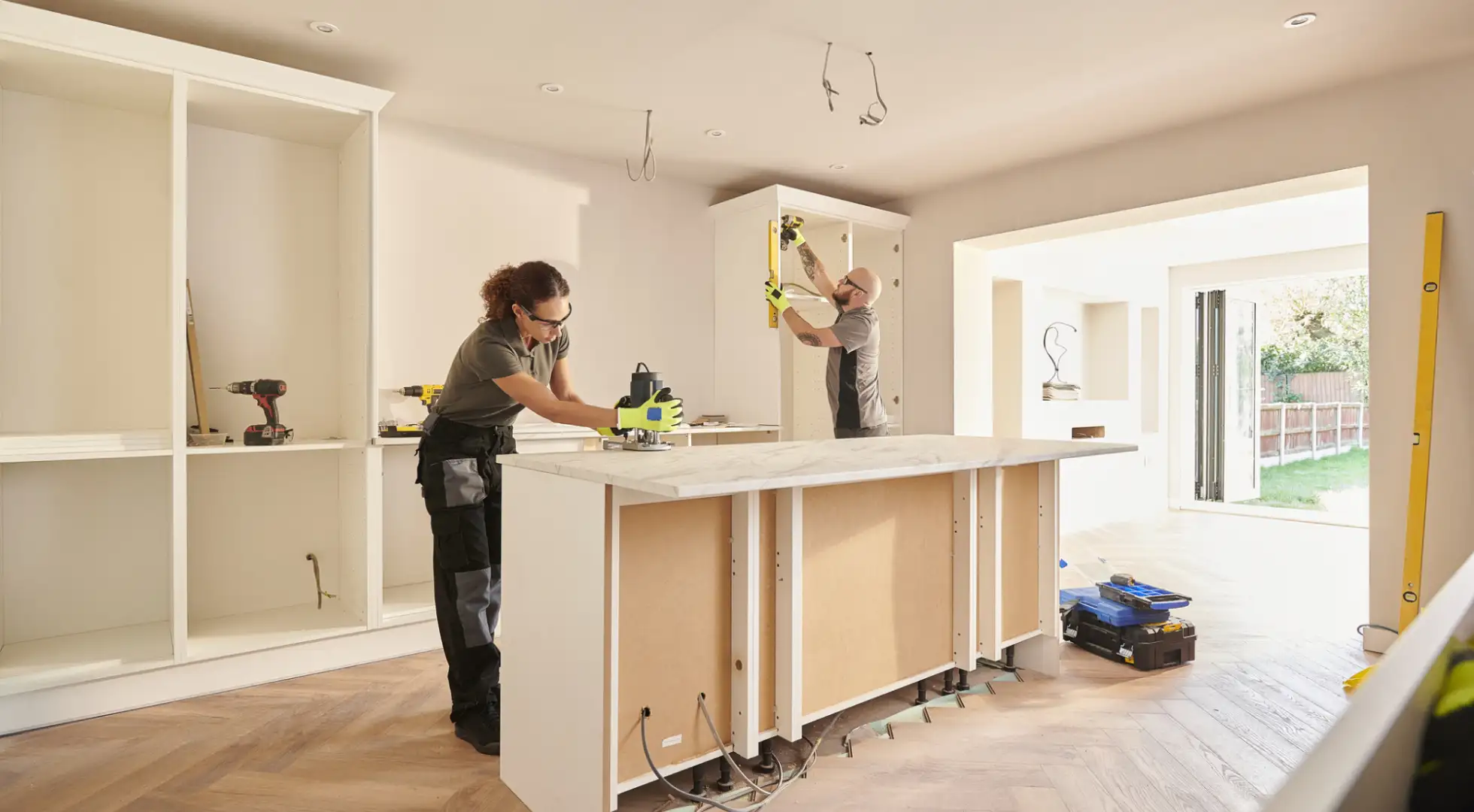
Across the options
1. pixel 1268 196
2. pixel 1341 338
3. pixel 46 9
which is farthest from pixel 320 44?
pixel 1341 338

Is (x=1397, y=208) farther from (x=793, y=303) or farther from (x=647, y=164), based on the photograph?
(x=647, y=164)

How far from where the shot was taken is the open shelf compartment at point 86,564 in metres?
2.77

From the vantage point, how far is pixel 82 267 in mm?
2926

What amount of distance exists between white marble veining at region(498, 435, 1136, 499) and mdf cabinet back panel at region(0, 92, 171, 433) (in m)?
2.03

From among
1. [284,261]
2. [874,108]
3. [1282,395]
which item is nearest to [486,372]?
[284,261]

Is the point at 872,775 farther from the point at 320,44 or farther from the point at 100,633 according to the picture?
the point at 320,44

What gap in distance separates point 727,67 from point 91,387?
9.46 ft

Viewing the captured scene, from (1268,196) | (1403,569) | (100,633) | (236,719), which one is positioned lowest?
(236,719)

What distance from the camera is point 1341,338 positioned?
Result: 841 centimetres

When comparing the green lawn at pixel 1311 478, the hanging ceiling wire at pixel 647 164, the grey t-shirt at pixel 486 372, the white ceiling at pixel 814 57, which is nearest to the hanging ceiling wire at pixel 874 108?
the white ceiling at pixel 814 57

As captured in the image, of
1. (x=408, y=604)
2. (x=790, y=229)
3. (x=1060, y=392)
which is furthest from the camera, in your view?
(x=1060, y=392)

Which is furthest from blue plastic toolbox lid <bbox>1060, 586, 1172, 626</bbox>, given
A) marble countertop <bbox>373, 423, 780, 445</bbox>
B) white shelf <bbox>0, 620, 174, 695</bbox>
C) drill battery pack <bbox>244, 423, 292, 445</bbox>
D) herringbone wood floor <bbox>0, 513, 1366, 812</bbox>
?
white shelf <bbox>0, 620, 174, 695</bbox>

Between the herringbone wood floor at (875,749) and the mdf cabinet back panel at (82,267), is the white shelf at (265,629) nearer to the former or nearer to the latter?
the herringbone wood floor at (875,749)

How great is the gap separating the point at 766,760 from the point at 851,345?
1.87 m
